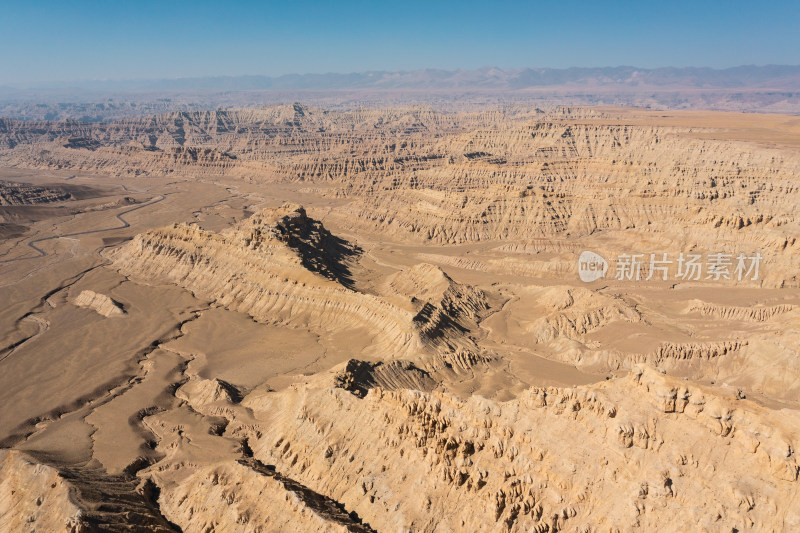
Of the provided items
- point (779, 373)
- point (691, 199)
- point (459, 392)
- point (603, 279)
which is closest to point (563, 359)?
point (459, 392)

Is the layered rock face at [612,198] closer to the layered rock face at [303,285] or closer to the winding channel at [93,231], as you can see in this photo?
the layered rock face at [303,285]

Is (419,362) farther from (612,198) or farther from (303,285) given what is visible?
(612,198)

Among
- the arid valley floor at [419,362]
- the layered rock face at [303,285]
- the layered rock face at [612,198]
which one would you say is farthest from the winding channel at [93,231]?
the layered rock face at [612,198]

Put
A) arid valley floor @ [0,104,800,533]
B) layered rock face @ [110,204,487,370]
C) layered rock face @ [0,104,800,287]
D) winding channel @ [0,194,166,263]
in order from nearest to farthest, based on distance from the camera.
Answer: arid valley floor @ [0,104,800,533], layered rock face @ [110,204,487,370], layered rock face @ [0,104,800,287], winding channel @ [0,194,166,263]

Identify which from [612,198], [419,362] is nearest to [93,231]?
[419,362]

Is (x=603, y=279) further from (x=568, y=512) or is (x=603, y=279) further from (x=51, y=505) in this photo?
(x=51, y=505)

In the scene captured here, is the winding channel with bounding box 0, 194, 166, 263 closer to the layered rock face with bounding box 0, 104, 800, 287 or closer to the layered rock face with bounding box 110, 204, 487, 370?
the layered rock face with bounding box 110, 204, 487, 370

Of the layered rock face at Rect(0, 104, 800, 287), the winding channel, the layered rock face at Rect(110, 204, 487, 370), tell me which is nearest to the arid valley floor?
the layered rock face at Rect(110, 204, 487, 370)

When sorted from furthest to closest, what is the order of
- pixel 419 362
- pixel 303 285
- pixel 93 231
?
pixel 93 231
pixel 303 285
pixel 419 362
